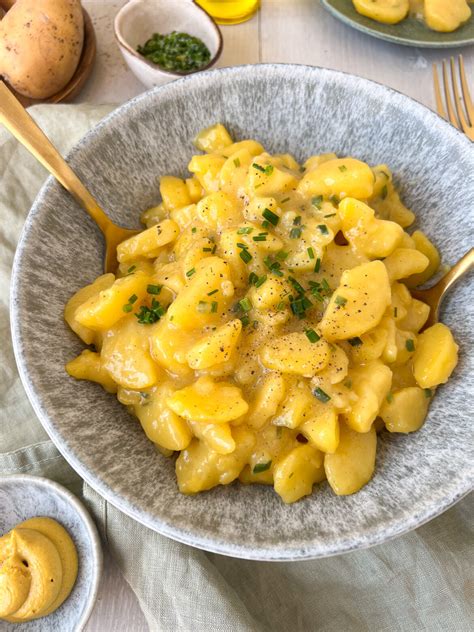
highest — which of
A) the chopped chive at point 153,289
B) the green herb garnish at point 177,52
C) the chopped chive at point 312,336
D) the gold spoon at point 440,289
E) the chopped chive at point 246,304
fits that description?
the green herb garnish at point 177,52

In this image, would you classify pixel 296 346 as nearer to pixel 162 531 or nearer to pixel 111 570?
pixel 162 531

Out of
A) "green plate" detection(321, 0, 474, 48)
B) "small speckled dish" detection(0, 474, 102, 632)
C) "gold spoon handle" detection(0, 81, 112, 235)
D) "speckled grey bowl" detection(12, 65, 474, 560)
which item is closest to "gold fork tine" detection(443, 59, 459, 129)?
"green plate" detection(321, 0, 474, 48)

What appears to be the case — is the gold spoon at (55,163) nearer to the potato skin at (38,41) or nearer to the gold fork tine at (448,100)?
A: the potato skin at (38,41)

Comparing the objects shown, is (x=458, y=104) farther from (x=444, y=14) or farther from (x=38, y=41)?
(x=38, y=41)

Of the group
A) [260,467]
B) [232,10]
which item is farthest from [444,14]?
[260,467]

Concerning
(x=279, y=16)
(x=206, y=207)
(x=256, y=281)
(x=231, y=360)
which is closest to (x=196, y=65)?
(x=279, y=16)

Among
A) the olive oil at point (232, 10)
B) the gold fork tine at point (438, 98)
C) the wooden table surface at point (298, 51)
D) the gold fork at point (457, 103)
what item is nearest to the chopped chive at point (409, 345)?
the gold fork at point (457, 103)
